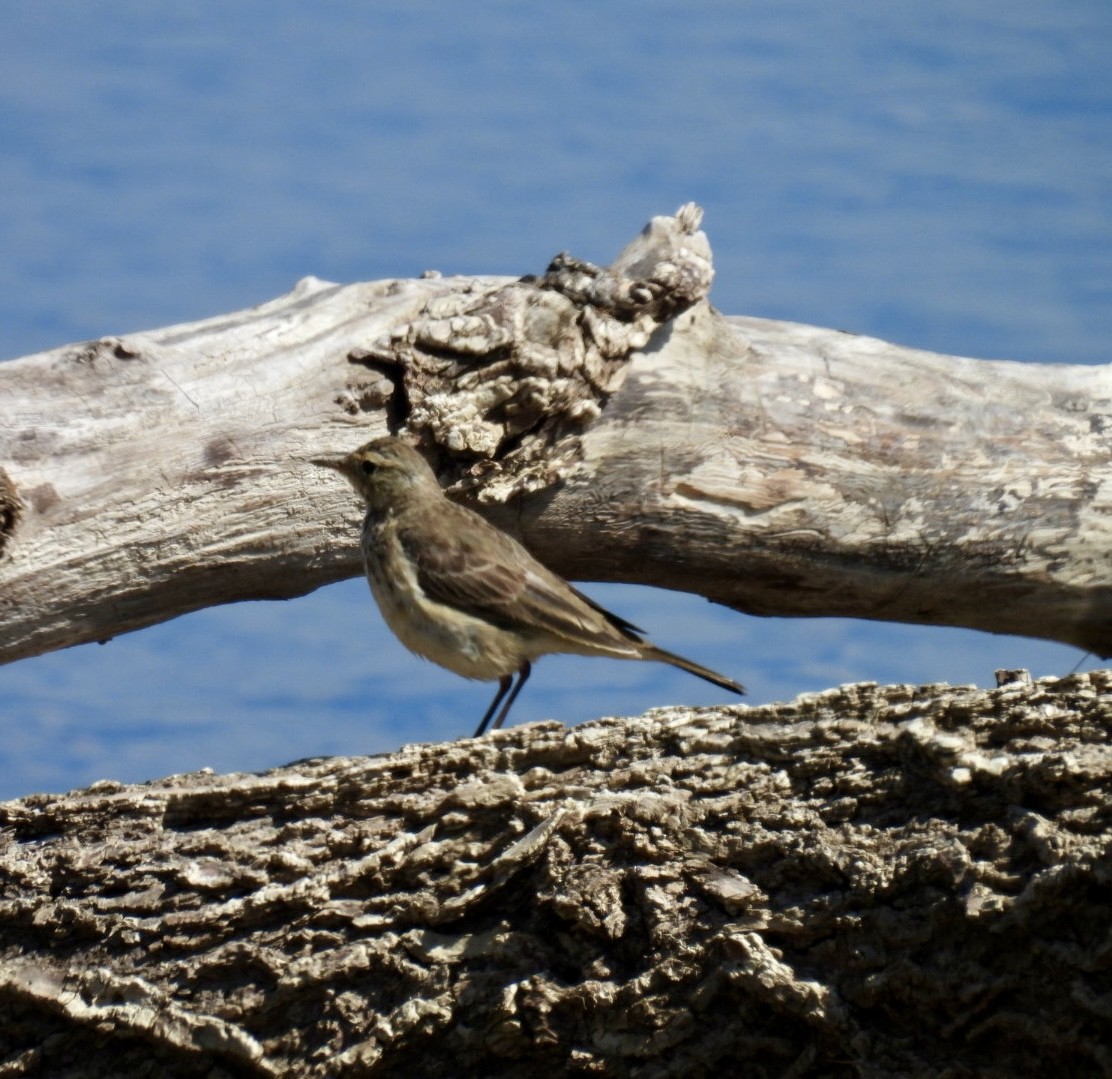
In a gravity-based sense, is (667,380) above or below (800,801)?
above

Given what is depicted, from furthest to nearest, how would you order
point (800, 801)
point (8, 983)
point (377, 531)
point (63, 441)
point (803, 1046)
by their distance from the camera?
point (377, 531) → point (63, 441) → point (8, 983) → point (800, 801) → point (803, 1046)

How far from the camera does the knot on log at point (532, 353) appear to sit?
5941 millimetres

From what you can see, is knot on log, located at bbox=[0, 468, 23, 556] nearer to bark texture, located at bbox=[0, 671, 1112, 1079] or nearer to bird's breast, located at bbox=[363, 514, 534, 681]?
bird's breast, located at bbox=[363, 514, 534, 681]

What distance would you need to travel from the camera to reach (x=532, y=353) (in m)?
5.92

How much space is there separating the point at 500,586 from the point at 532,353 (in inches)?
38.9

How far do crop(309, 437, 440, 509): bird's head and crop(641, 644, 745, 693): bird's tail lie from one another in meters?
1.19

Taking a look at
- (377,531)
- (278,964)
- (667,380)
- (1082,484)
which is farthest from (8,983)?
(1082,484)

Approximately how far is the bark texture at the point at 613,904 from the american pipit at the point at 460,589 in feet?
5.01

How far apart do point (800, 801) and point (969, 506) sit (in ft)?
9.06

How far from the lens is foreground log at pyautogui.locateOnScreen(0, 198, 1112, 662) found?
5.87m

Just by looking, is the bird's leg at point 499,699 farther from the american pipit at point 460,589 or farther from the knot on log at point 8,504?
the knot on log at point 8,504

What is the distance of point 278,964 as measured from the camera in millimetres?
3902

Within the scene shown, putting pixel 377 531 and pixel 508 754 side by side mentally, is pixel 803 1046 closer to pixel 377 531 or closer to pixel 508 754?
pixel 508 754

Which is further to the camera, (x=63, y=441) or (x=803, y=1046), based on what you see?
(x=63, y=441)
